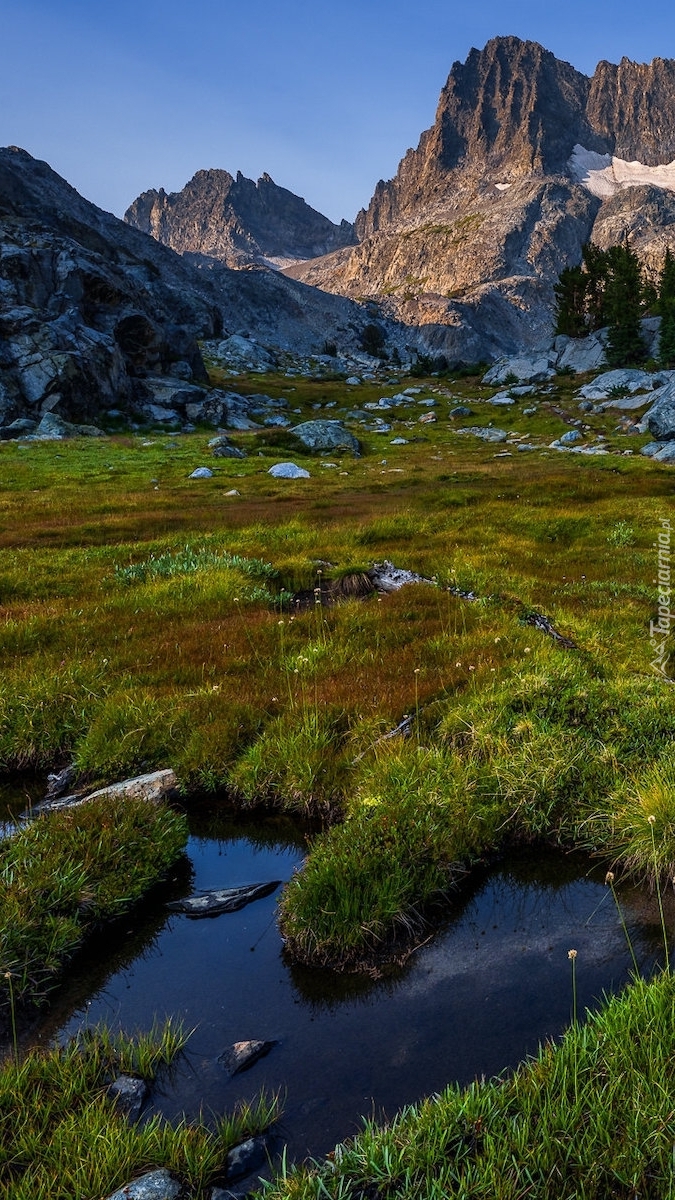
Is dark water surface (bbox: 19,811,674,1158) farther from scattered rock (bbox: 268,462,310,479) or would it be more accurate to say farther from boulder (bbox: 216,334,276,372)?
boulder (bbox: 216,334,276,372)

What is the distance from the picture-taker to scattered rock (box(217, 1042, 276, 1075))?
4340 mm

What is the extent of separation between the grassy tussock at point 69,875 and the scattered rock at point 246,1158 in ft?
6.52

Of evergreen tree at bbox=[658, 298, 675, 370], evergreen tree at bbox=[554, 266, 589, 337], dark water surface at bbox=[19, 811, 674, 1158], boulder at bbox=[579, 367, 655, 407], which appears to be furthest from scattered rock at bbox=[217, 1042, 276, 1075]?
evergreen tree at bbox=[554, 266, 589, 337]

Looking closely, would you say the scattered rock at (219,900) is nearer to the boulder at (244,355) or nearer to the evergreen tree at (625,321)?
the evergreen tree at (625,321)

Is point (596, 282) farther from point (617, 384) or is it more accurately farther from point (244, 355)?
point (244, 355)

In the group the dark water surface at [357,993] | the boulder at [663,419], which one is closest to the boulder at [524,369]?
the boulder at [663,419]

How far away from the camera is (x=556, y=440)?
184 feet

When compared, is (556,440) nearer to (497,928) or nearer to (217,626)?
(217,626)

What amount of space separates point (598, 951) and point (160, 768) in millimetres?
5087

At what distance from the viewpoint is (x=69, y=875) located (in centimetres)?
575

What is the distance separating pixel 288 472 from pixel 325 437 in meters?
17.8

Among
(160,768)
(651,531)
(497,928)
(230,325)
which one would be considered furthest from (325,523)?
(230,325)

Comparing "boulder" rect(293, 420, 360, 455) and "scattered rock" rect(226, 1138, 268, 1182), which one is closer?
"scattered rock" rect(226, 1138, 268, 1182)

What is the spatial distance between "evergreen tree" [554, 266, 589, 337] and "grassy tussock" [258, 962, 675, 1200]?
4634 inches
